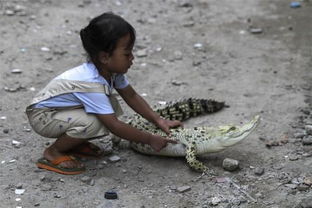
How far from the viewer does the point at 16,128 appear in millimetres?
4781

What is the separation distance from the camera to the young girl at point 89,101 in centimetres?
392

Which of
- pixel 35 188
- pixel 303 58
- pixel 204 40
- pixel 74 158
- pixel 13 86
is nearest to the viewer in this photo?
pixel 35 188

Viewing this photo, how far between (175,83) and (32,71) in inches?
56.6

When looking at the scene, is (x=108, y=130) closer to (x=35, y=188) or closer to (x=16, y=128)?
(x=35, y=188)

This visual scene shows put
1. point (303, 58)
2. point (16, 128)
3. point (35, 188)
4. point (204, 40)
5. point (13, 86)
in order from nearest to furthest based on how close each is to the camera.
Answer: point (35, 188), point (16, 128), point (13, 86), point (303, 58), point (204, 40)

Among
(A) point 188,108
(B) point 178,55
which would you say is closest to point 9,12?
(B) point 178,55

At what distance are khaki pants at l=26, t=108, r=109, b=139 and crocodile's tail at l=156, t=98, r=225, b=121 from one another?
0.88 meters

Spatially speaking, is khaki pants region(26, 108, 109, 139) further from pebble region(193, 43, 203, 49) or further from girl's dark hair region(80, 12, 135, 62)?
pebble region(193, 43, 203, 49)

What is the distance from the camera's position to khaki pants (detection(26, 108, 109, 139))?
4.04 meters

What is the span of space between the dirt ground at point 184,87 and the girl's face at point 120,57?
771 mm

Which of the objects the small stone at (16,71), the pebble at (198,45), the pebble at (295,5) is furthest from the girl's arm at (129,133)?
the pebble at (295,5)

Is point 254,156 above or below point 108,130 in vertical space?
below

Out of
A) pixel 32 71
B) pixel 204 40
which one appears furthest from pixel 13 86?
pixel 204 40

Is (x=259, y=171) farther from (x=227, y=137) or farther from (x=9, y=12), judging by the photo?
(x=9, y=12)
